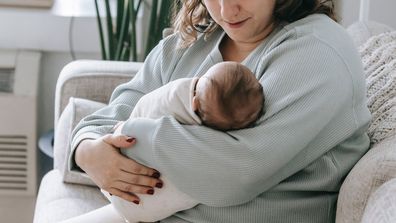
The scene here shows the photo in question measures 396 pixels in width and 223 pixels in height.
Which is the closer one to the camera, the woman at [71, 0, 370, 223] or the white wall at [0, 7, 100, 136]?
the woman at [71, 0, 370, 223]

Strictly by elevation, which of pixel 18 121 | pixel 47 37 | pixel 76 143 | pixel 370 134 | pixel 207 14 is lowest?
pixel 18 121

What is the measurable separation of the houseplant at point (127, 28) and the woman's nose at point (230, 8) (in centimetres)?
102

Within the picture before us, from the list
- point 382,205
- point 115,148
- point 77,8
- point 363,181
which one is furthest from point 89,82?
point 382,205

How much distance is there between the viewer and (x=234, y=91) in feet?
4.13

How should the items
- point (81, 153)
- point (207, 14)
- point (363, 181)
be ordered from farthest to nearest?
point (207, 14)
point (81, 153)
point (363, 181)

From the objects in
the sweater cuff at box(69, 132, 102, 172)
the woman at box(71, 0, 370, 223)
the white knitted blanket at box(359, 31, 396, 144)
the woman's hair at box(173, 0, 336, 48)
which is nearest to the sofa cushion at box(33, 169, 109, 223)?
the sweater cuff at box(69, 132, 102, 172)

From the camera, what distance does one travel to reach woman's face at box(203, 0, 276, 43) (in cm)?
143

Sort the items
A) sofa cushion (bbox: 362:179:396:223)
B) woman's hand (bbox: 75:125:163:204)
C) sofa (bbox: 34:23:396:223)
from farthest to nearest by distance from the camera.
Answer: woman's hand (bbox: 75:125:163:204) < sofa (bbox: 34:23:396:223) < sofa cushion (bbox: 362:179:396:223)

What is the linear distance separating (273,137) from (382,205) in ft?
0.81

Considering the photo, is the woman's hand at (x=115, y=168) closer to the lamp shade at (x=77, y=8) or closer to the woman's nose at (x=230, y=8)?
the woman's nose at (x=230, y=8)

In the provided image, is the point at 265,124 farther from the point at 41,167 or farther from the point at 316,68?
the point at 41,167

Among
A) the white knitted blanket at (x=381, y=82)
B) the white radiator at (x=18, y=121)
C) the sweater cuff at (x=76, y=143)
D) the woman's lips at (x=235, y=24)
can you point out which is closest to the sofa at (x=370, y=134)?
the white knitted blanket at (x=381, y=82)

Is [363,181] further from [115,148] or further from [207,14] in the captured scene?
[207,14]

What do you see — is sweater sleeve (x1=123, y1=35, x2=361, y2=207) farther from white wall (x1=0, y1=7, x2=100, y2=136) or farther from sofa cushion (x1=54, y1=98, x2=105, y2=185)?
white wall (x1=0, y1=7, x2=100, y2=136)
